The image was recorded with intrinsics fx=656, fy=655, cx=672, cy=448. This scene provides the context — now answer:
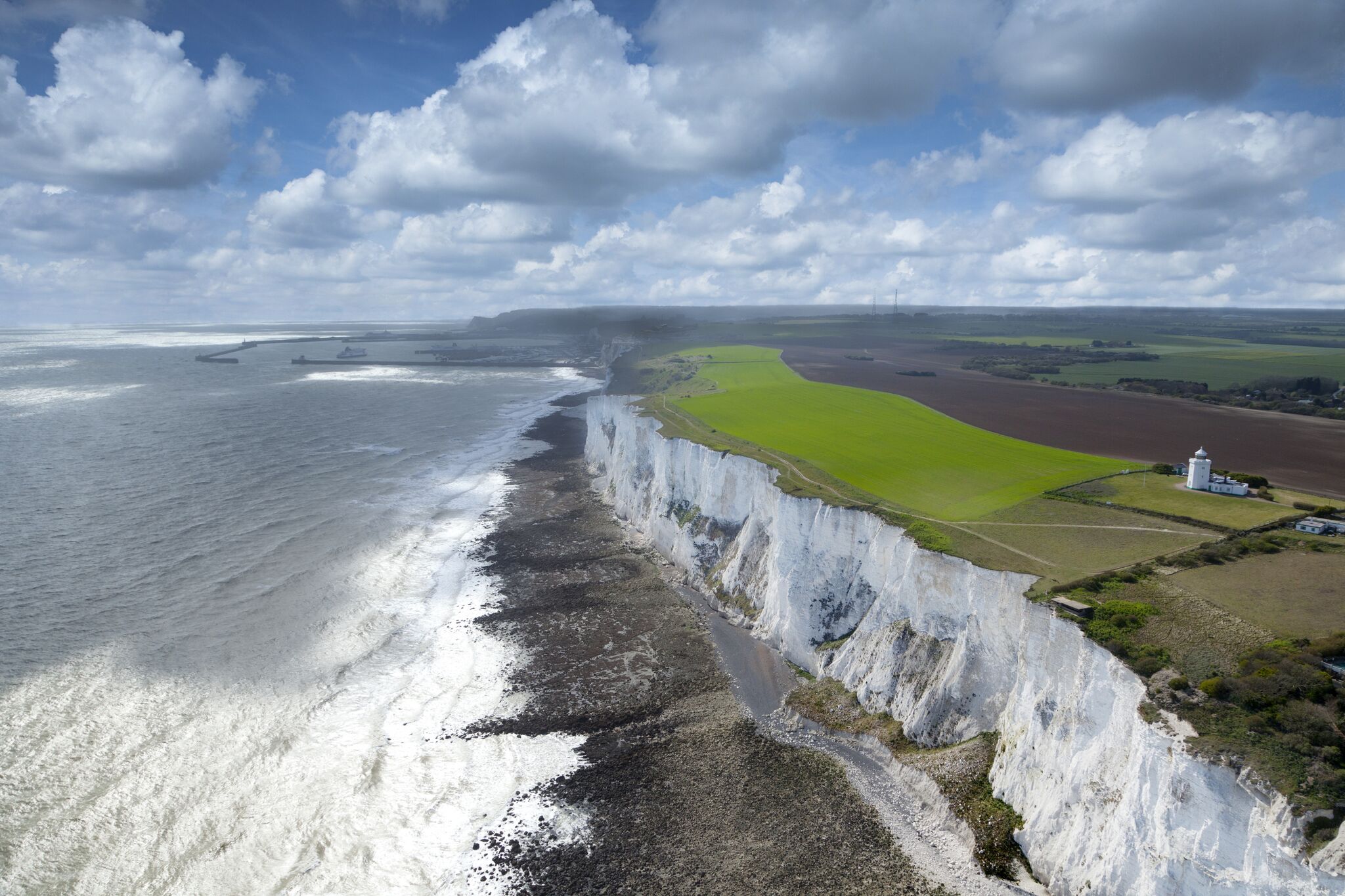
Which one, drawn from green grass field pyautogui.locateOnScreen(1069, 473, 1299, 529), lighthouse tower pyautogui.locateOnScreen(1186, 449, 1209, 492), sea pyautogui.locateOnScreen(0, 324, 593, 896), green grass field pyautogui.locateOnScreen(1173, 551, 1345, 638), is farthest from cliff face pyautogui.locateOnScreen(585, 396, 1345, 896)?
lighthouse tower pyautogui.locateOnScreen(1186, 449, 1209, 492)

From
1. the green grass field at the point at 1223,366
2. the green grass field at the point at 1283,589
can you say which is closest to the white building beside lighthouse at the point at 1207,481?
the green grass field at the point at 1283,589

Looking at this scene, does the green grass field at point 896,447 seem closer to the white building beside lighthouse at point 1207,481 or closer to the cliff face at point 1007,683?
the white building beside lighthouse at point 1207,481

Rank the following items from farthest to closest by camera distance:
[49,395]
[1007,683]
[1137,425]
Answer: [49,395] → [1137,425] → [1007,683]

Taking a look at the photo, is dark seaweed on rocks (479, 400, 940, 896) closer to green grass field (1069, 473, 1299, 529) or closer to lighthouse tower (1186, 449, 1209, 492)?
green grass field (1069, 473, 1299, 529)

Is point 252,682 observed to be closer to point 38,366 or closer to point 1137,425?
point 1137,425

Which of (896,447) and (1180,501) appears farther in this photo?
(896,447)

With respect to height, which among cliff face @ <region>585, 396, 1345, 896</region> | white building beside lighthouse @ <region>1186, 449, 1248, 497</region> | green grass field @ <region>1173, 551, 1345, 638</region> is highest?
white building beside lighthouse @ <region>1186, 449, 1248, 497</region>

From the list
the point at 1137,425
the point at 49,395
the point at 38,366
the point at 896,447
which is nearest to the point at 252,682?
the point at 896,447
